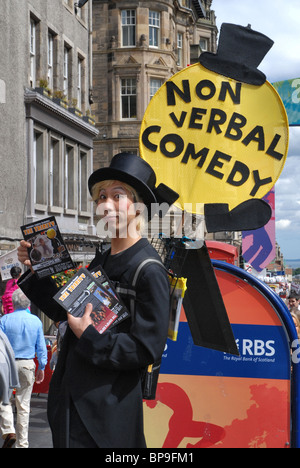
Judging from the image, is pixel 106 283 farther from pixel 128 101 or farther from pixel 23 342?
pixel 128 101

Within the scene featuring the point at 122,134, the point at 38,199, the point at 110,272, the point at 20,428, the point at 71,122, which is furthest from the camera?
the point at 122,134

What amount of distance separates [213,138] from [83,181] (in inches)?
891

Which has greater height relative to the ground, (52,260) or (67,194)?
(67,194)

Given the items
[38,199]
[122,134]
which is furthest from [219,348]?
[122,134]

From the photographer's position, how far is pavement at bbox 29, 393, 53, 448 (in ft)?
28.1

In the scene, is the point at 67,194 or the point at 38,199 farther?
the point at 67,194

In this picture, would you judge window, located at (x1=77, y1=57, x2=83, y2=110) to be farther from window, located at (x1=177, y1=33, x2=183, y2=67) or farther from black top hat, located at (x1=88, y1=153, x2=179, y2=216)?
black top hat, located at (x1=88, y1=153, x2=179, y2=216)

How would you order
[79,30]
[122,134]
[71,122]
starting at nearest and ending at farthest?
[71,122] → [79,30] → [122,134]

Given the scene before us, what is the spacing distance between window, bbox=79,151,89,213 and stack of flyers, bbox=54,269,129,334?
22992mm

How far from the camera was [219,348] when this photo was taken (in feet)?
12.7

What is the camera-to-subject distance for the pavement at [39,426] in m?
8.55

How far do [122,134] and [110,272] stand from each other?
32074 millimetres

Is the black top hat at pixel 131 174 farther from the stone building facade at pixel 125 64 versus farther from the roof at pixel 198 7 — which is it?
the roof at pixel 198 7

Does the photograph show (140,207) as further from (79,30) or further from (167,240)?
(79,30)
